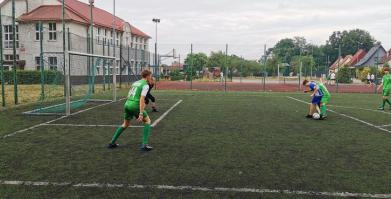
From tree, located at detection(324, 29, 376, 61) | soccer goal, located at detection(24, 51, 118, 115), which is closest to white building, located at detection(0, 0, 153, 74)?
soccer goal, located at detection(24, 51, 118, 115)

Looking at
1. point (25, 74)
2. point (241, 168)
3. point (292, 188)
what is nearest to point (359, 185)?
point (292, 188)

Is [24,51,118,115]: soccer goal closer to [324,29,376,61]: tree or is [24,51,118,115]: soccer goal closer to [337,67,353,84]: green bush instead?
[337,67,353,84]: green bush

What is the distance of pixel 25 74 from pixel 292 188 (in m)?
32.7

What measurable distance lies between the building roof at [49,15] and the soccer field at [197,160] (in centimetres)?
3095

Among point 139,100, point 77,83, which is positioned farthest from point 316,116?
point 77,83

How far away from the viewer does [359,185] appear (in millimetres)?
5656

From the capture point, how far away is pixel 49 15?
135 ft

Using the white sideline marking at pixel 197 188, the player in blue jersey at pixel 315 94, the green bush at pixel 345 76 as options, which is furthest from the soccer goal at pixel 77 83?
the green bush at pixel 345 76

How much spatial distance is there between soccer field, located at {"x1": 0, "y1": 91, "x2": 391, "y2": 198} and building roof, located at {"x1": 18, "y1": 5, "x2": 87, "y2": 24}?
31.0m

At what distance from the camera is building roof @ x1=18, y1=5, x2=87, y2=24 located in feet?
132

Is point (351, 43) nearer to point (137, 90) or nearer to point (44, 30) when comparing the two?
point (44, 30)

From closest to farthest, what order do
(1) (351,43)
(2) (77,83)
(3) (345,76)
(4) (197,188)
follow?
(4) (197,188), (2) (77,83), (3) (345,76), (1) (351,43)

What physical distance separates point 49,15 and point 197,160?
128 ft

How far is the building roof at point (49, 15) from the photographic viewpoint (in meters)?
40.3
